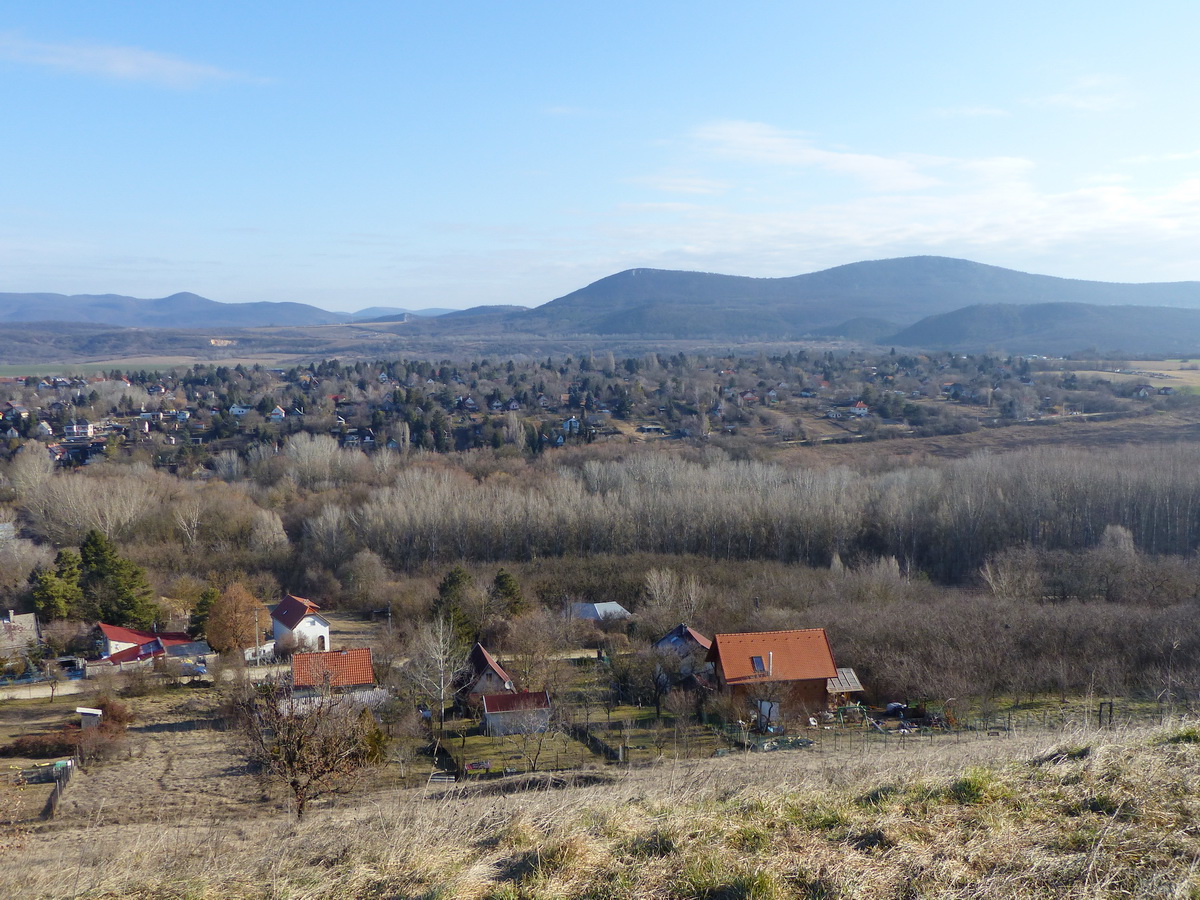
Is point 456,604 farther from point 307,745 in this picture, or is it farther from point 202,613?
point 307,745

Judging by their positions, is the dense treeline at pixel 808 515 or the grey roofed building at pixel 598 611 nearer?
the grey roofed building at pixel 598 611

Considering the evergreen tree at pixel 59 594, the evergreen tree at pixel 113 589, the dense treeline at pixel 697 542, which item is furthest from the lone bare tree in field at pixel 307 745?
the evergreen tree at pixel 59 594

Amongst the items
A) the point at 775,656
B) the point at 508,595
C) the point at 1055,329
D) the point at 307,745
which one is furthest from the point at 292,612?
the point at 1055,329

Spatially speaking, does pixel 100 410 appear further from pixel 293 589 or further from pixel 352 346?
pixel 352 346

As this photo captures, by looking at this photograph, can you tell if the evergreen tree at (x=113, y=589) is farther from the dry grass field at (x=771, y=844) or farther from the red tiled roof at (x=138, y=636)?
the dry grass field at (x=771, y=844)

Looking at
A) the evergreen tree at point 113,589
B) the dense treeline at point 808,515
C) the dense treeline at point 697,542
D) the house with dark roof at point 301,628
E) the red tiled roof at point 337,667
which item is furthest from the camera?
the dense treeline at point 808,515

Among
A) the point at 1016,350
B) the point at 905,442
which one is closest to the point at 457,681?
the point at 905,442

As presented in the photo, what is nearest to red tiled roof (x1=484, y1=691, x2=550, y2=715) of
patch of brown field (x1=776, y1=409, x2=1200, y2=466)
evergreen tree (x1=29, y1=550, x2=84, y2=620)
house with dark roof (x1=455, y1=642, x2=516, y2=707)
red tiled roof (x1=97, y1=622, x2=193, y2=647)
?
house with dark roof (x1=455, y1=642, x2=516, y2=707)

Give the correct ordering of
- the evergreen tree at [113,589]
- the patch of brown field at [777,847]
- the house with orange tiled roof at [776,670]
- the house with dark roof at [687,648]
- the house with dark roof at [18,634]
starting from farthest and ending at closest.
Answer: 1. the evergreen tree at [113,589]
2. the house with dark roof at [18,634]
3. the house with dark roof at [687,648]
4. the house with orange tiled roof at [776,670]
5. the patch of brown field at [777,847]
